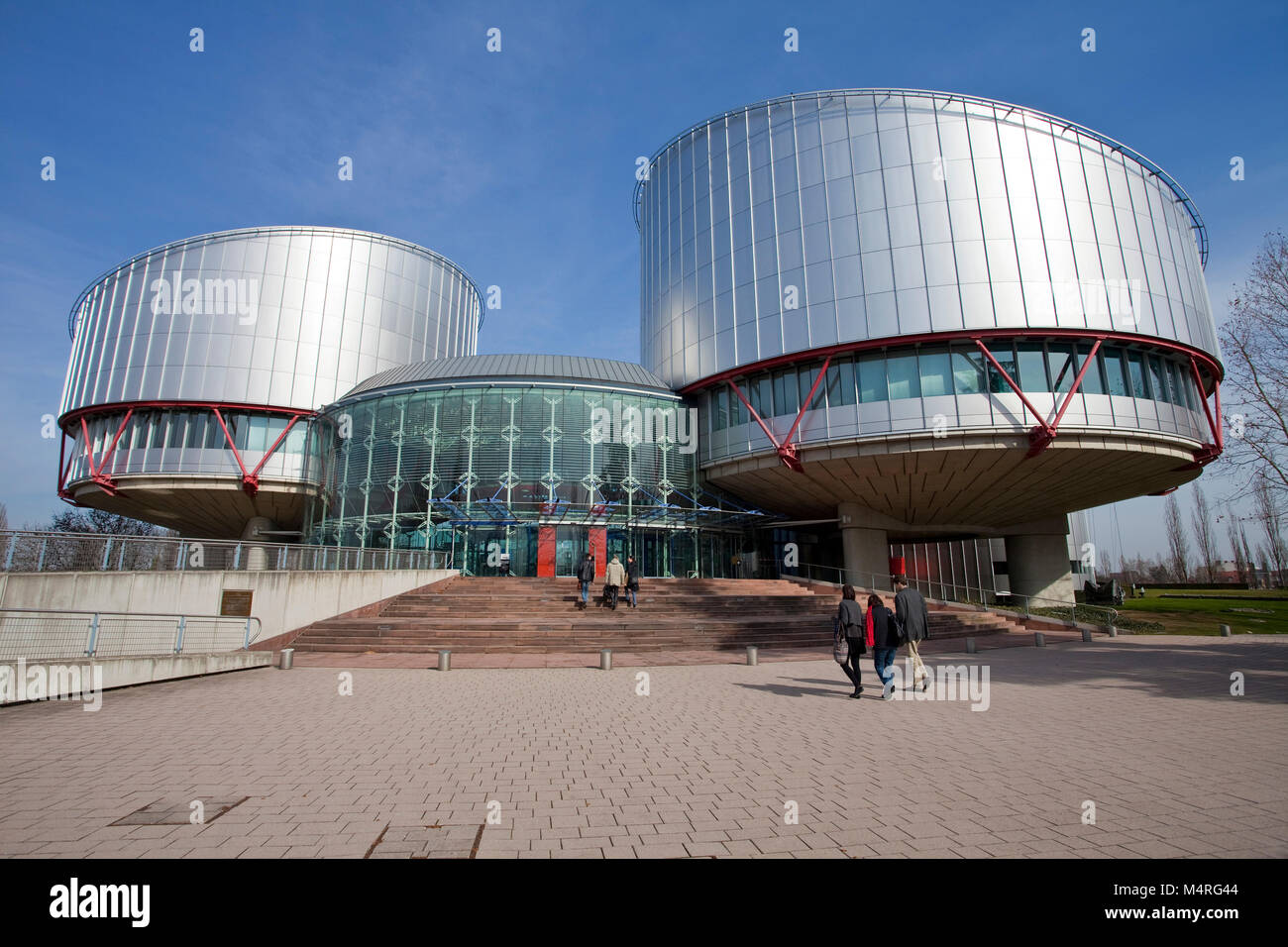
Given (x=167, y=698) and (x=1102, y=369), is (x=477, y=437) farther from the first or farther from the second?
(x=1102, y=369)

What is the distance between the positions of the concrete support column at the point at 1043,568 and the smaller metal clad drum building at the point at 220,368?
43479mm

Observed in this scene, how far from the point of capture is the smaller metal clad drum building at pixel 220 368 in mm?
38250

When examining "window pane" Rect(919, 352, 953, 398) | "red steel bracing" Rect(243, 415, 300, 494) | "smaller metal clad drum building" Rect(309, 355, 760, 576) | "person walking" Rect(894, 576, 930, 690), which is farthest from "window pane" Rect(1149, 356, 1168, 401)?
"red steel bracing" Rect(243, 415, 300, 494)

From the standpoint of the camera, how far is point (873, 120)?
29938mm

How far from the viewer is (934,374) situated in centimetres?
2705

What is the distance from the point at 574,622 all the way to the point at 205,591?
1010 cm

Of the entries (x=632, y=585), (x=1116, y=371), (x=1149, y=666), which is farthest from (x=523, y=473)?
(x=1116, y=371)

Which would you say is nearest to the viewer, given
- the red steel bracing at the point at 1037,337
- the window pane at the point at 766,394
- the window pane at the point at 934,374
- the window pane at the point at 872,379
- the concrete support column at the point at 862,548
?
the red steel bracing at the point at 1037,337

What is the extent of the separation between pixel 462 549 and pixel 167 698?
18.5 metres

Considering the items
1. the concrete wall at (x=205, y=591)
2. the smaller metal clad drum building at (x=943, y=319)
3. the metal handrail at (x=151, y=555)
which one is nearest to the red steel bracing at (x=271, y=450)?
the metal handrail at (x=151, y=555)

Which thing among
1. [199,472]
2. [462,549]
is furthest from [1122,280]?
[199,472]

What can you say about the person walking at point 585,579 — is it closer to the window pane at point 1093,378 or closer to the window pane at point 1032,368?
the window pane at point 1032,368

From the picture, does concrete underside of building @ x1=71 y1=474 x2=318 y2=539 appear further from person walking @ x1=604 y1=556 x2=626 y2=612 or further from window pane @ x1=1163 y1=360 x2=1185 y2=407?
window pane @ x1=1163 y1=360 x2=1185 y2=407

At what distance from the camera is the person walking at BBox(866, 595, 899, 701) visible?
35.0 feet
